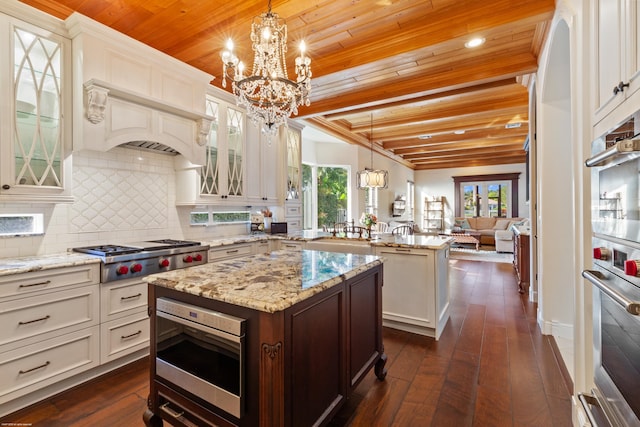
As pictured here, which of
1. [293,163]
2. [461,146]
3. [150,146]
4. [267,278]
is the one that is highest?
[461,146]

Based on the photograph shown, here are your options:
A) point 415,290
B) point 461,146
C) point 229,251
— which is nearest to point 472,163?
point 461,146

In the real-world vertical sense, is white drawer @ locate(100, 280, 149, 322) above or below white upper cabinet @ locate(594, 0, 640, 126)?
below

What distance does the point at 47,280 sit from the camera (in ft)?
6.79

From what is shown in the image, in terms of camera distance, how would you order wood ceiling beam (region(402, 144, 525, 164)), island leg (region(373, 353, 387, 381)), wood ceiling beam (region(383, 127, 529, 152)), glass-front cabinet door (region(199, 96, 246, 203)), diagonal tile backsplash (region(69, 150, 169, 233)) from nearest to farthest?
island leg (region(373, 353, 387, 381))
diagonal tile backsplash (region(69, 150, 169, 233))
glass-front cabinet door (region(199, 96, 246, 203))
wood ceiling beam (region(383, 127, 529, 152))
wood ceiling beam (region(402, 144, 525, 164))

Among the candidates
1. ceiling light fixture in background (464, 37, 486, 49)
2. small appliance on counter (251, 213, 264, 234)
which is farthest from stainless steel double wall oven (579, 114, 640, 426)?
small appliance on counter (251, 213, 264, 234)

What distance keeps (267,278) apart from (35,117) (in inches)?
86.9

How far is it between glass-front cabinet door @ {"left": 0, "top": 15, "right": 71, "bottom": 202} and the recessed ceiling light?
338cm

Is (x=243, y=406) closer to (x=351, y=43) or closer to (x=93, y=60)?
(x=93, y=60)

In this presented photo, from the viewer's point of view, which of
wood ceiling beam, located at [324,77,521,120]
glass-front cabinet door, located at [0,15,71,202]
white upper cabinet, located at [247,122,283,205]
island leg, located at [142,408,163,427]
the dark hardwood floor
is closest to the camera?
island leg, located at [142,408,163,427]

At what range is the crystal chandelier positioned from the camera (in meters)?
2.03

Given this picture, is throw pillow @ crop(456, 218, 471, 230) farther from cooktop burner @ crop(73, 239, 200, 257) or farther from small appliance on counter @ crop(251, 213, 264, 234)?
cooktop burner @ crop(73, 239, 200, 257)

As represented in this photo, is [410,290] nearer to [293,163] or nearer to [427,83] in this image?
[427,83]

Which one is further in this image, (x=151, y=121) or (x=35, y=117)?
(x=151, y=121)

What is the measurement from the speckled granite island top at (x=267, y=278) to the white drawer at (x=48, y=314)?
1.07m
